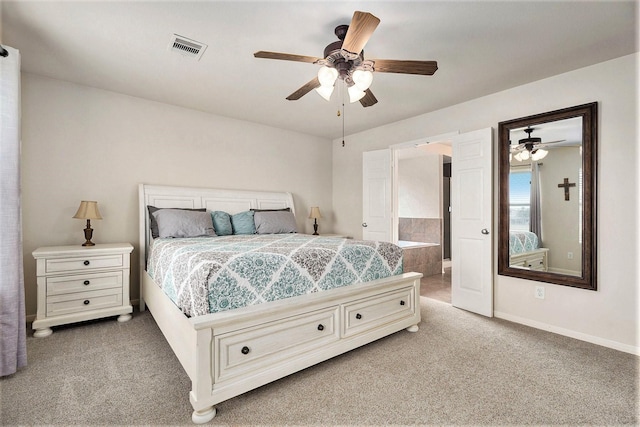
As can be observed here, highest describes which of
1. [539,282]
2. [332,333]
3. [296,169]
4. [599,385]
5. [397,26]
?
[397,26]

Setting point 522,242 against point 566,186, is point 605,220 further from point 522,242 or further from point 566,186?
point 522,242

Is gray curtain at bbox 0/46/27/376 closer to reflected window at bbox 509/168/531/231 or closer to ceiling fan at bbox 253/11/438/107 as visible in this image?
ceiling fan at bbox 253/11/438/107

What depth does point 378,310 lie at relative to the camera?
8.55 ft

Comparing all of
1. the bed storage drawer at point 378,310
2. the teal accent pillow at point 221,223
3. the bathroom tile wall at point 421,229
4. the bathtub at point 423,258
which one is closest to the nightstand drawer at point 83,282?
the teal accent pillow at point 221,223

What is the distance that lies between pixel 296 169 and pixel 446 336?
3416 mm

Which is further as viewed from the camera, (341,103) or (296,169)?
(296,169)

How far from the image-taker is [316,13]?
2.07m

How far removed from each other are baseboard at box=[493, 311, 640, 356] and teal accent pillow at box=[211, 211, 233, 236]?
10.7ft

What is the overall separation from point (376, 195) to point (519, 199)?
193cm

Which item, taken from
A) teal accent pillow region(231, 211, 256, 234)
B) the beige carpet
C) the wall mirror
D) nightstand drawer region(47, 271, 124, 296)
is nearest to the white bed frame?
the beige carpet

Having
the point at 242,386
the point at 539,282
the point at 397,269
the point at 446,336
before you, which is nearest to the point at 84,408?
the point at 242,386

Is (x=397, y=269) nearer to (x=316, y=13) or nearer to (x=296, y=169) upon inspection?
(x=316, y=13)

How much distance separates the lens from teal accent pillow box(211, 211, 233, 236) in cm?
379

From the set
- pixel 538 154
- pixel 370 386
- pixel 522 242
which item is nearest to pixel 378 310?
pixel 370 386
